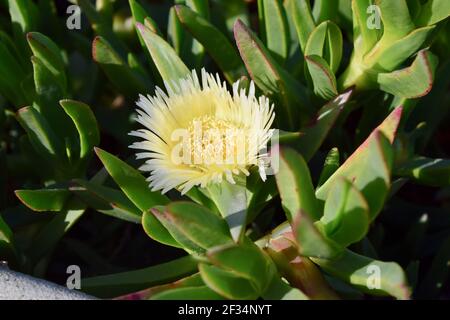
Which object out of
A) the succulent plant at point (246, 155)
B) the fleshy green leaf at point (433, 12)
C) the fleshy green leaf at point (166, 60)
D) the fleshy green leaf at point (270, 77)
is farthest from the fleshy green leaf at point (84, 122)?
the fleshy green leaf at point (433, 12)

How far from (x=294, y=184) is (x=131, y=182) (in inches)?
8.5

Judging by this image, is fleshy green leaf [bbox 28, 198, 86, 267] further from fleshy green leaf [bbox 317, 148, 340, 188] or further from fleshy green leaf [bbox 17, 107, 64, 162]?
fleshy green leaf [bbox 317, 148, 340, 188]

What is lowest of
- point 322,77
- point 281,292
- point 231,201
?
point 281,292

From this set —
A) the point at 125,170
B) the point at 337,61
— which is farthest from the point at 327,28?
the point at 125,170

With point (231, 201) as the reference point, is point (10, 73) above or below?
above

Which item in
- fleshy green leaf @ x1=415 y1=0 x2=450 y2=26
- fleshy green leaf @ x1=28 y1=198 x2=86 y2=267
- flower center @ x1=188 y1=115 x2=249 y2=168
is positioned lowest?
fleshy green leaf @ x1=28 y1=198 x2=86 y2=267

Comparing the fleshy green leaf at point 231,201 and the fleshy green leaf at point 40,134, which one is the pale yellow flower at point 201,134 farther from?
the fleshy green leaf at point 40,134

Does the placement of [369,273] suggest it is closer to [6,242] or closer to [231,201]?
[231,201]

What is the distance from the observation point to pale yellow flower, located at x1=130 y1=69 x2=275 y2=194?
2.95ft

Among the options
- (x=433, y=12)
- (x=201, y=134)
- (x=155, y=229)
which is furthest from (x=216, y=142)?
(x=433, y=12)

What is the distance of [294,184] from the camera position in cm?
84

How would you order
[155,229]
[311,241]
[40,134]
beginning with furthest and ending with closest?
[40,134] → [155,229] → [311,241]

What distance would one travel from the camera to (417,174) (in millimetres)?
1048

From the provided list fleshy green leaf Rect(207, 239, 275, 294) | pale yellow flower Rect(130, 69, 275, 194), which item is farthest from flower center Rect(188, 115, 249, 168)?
fleshy green leaf Rect(207, 239, 275, 294)
